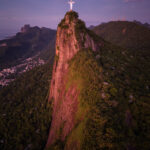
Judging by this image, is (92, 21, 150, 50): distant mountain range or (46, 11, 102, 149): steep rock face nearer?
(46, 11, 102, 149): steep rock face

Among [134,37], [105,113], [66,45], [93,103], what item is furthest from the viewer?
[134,37]

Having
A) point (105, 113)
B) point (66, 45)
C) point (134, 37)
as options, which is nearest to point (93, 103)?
point (105, 113)

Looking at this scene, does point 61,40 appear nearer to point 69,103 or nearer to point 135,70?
point 69,103

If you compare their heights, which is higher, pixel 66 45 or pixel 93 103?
pixel 66 45

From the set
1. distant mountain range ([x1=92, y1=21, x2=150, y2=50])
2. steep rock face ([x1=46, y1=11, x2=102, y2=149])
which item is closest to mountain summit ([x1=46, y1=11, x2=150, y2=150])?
steep rock face ([x1=46, y1=11, x2=102, y2=149])

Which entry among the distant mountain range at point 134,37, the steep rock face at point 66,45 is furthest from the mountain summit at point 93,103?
the distant mountain range at point 134,37

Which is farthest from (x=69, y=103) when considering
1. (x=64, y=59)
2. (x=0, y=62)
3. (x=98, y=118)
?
(x=0, y=62)

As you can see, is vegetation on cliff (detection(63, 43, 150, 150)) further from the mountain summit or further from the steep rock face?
→ the steep rock face

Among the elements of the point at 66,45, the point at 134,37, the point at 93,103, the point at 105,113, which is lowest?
the point at 105,113

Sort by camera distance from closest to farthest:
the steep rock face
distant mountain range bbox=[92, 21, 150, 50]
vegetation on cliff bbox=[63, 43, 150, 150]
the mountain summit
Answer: vegetation on cliff bbox=[63, 43, 150, 150] → the mountain summit → the steep rock face → distant mountain range bbox=[92, 21, 150, 50]

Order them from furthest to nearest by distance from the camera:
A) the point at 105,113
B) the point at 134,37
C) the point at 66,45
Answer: the point at 134,37, the point at 66,45, the point at 105,113

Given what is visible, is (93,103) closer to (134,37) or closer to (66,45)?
(66,45)
